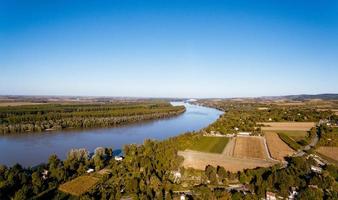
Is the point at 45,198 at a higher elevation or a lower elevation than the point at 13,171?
lower

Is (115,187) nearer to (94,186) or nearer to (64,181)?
(94,186)

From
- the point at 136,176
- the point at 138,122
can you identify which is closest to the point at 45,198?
the point at 136,176

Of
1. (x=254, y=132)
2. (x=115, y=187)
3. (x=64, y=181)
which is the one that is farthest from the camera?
(x=254, y=132)

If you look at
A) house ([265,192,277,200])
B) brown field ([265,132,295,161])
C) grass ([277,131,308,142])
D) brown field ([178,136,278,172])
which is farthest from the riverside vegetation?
grass ([277,131,308,142])

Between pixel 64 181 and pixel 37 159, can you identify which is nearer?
pixel 64 181

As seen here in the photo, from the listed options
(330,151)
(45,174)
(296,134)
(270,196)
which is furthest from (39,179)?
(296,134)

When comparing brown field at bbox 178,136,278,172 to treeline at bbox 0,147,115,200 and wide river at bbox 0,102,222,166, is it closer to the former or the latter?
treeline at bbox 0,147,115,200

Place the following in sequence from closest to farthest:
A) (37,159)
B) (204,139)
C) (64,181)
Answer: (64,181), (37,159), (204,139)
